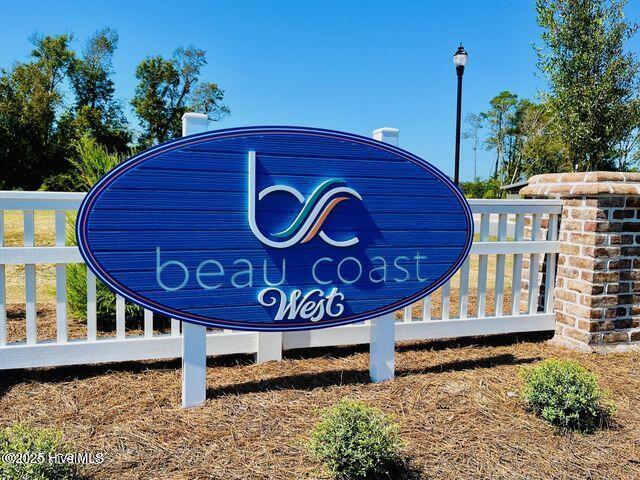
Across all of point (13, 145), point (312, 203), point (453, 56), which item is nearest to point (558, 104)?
point (453, 56)

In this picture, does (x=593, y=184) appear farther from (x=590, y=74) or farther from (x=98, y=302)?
(x=590, y=74)

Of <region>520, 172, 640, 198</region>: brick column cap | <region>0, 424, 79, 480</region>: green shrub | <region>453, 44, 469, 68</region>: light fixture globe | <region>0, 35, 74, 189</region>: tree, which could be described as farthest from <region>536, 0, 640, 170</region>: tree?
<region>0, 35, 74, 189</region>: tree

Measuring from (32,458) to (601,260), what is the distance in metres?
4.17

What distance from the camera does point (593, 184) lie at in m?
4.08

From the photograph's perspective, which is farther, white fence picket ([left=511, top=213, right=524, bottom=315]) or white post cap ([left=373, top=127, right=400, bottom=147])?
white fence picket ([left=511, top=213, right=524, bottom=315])

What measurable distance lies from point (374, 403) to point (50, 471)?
1.80m

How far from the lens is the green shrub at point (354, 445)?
2.15 metres

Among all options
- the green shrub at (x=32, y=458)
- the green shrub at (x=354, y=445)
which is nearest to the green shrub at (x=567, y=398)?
the green shrub at (x=354, y=445)

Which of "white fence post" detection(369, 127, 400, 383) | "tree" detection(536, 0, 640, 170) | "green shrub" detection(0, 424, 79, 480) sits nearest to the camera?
"green shrub" detection(0, 424, 79, 480)

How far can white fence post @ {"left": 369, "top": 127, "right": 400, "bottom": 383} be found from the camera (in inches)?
136

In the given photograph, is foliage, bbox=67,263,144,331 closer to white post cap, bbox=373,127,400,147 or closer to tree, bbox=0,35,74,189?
white post cap, bbox=373,127,400,147

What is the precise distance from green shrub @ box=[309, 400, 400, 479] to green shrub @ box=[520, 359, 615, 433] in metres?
1.09

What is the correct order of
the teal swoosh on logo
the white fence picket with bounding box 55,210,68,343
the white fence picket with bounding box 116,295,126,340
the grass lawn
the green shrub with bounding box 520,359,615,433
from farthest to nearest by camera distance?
the grass lawn → the white fence picket with bounding box 116,295,126,340 → the white fence picket with bounding box 55,210,68,343 → the teal swoosh on logo → the green shrub with bounding box 520,359,615,433

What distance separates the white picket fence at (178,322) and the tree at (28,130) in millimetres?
26975
